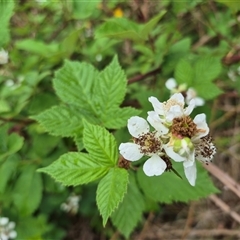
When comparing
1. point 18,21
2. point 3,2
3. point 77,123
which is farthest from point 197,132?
point 18,21

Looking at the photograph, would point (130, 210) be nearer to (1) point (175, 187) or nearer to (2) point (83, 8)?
(1) point (175, 187)

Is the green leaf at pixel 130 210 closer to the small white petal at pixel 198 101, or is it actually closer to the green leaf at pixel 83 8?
the small white petal at pixel 198 101

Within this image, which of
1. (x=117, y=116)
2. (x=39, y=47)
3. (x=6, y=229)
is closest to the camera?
(x=117, y=116)

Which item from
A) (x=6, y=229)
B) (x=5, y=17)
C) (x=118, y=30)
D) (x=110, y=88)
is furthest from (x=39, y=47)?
(x=6, y=229)

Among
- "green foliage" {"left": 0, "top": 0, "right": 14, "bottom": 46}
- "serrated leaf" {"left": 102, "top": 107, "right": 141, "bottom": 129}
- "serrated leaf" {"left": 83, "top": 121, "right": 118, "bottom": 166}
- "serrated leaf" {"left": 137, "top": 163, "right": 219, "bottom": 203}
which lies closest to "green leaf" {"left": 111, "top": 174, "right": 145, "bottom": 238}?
"serrated leaf" {"left": 137, "top": 163, "right": 219, "bottom": 203}

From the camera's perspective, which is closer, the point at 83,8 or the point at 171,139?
the point at 171,139

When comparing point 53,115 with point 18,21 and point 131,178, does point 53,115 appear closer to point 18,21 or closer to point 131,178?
point 131,178
